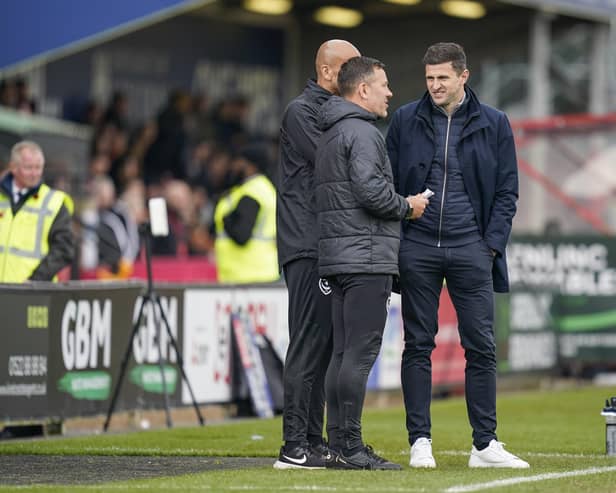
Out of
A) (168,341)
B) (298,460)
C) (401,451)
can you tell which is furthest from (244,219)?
(298,460)

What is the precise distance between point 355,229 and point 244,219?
636 centimetres

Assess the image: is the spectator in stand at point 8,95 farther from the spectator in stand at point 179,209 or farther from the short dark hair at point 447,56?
the short dark hair at point 447,56

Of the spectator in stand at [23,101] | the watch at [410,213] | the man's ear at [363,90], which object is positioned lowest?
the watch at [410,213]

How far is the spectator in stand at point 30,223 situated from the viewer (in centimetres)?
1294

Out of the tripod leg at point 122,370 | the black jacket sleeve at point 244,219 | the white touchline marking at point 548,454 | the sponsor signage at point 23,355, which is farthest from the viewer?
the black jacket sleeve at point 244,219

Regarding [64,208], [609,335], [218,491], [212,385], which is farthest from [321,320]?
[609,335]

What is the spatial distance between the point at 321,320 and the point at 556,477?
160 centimetres

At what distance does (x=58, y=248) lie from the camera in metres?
13.1

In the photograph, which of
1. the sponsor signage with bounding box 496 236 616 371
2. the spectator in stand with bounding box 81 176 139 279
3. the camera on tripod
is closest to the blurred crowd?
the spectator in stand with bounding box 81 176 139 279

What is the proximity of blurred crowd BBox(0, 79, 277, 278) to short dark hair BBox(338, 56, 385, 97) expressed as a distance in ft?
30.1

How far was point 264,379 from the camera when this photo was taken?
49.4ft

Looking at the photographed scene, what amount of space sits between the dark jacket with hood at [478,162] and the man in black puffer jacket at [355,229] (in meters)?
0.41

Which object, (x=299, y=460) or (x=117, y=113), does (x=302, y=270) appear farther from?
(x=117, y=113)

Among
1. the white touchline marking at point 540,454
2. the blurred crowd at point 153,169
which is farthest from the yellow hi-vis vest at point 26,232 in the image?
the blurred crowd at point 153,169
